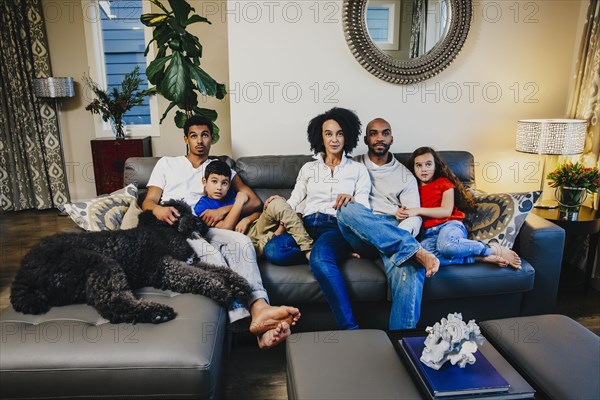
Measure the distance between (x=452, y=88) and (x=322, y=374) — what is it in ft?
7.28

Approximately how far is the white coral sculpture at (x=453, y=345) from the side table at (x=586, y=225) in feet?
4.72

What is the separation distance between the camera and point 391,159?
231 centimetres

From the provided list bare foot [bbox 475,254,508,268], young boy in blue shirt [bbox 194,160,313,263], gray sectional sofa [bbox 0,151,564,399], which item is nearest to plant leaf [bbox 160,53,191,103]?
young boy in blue shirt [bbox 194,160,313,263]

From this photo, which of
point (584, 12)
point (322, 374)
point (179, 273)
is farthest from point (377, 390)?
point (584, 12)

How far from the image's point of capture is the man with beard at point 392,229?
171cm

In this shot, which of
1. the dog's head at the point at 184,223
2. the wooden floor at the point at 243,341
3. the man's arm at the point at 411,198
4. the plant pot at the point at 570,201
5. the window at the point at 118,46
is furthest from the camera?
the window at the point at 118,46

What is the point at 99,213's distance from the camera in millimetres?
1894

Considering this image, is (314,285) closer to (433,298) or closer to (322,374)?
(433,298)

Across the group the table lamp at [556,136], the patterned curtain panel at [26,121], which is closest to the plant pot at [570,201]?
the table lamp at [556,136]

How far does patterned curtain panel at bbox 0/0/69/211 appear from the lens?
3.77 meters

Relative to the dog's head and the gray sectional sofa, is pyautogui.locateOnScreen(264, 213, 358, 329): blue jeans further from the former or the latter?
the dog's head

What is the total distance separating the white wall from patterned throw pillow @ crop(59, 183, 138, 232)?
0.93 meters

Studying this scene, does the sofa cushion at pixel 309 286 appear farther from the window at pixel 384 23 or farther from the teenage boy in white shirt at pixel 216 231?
the window at pixel 384 23

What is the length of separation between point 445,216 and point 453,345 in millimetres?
991
